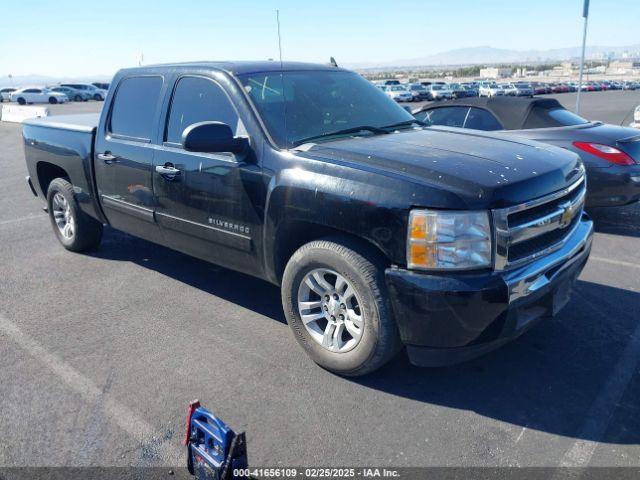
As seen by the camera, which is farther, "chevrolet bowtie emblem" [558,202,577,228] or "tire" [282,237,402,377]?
"chevrolet bowtie emblem" [558,202,577,228]

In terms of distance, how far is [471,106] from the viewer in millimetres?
7824

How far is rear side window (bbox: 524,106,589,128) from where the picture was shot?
7.09 meters

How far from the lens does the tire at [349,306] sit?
10.2 feet

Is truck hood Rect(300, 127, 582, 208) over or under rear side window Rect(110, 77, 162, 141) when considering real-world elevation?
under

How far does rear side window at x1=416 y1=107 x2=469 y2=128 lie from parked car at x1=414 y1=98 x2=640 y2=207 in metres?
0.01

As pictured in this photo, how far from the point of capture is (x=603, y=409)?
3107mm

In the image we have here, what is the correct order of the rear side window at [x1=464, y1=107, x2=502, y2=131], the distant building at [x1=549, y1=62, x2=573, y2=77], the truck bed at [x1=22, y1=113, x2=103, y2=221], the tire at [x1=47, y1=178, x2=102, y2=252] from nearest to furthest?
the truck bed at [x1=22, y1=113, x2=103, y2=221], the tire at [x1=47, y1=178, x2=102, y2=252], the rear side window at [x1=464, y1=107, x2=502, y2=131], the distant building at [x1=549, y1=62, x2=573, y2=77]

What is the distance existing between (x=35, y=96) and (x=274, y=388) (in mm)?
51465


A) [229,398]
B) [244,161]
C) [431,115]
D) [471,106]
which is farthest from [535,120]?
[229,398]

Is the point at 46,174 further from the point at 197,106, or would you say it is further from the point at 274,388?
the point at 274,388

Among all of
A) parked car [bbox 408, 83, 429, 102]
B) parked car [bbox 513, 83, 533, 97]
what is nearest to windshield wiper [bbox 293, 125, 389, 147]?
parked car [bbox 408, 83, 429, 102]

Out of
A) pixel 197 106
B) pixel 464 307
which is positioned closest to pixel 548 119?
pixel 197 106

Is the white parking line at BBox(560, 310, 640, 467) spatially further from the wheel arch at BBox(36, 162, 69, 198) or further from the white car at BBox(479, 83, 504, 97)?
the white car at BBox(479, 83, 504, 97)

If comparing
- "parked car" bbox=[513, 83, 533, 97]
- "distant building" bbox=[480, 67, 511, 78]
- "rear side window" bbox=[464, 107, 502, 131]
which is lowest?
A: "distant building" bbox=[480, 67, 511, 78]
